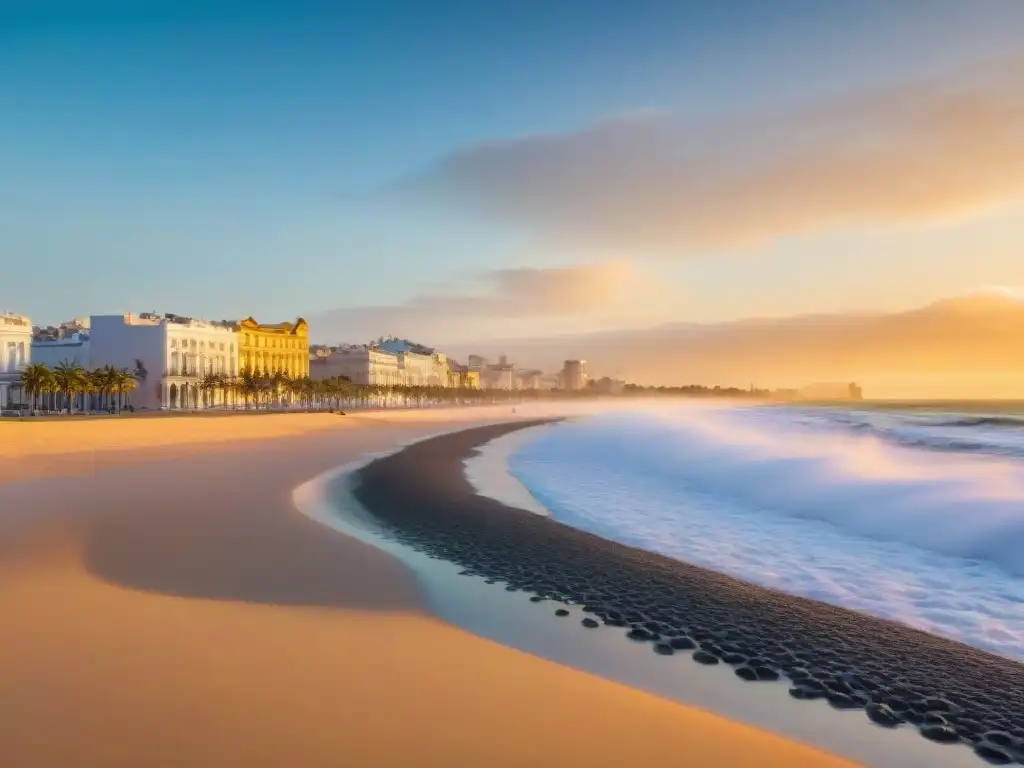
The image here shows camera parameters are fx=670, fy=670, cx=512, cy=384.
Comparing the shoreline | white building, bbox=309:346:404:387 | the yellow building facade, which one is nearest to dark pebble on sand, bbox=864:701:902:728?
the shoreline

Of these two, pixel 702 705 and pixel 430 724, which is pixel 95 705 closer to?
pixel 430 724

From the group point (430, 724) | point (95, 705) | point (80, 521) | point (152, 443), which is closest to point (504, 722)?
point (430, 724)

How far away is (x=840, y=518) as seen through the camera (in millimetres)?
16109

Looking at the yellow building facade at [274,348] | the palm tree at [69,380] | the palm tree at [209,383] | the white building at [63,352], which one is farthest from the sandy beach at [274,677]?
the yellow building facade at [274,348]

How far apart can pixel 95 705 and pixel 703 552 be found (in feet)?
31.8

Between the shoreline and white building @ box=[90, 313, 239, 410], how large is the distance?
314 feet

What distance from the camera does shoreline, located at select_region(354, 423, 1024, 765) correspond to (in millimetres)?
5824

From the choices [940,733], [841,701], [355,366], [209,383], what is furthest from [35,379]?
[355,366]

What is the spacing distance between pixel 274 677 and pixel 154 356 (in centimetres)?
10443

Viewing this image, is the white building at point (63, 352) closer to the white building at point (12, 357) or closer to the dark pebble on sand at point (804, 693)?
the white building at point (12, 357)

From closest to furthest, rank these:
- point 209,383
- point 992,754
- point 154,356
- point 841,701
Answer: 1. point 992,754
2. point 841,701
3. point 154,356
4. point 209,383

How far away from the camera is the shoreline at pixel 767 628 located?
229 inches

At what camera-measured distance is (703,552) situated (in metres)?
12.2

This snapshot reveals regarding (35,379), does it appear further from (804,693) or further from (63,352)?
(804,693)
